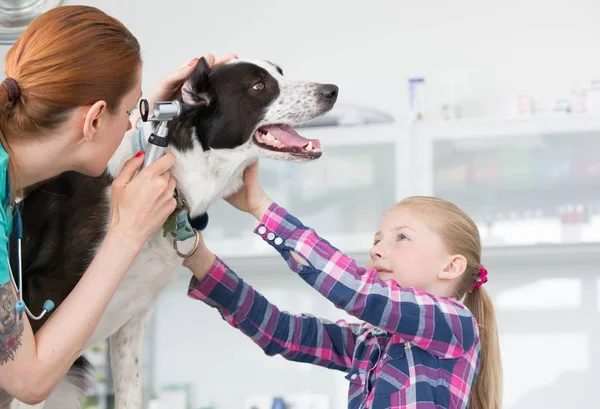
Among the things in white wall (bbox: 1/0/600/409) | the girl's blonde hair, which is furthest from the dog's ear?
white wall (bbox: 1/0/600/409)

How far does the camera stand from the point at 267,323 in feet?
5.26

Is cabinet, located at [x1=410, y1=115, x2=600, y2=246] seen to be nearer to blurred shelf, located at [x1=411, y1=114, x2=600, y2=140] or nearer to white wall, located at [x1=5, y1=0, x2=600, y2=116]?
blurred shelf, located at [x1=411, y1=114, x2=600, y2=140]

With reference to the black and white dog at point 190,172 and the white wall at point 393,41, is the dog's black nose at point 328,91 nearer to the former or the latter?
the black and white dog at point 190,172

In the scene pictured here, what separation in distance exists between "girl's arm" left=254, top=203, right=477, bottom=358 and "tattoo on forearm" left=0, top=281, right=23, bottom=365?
1.35ft

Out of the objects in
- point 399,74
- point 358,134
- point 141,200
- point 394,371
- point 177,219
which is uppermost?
point 141,200

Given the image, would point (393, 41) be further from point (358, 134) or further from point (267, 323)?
point (267, 323)

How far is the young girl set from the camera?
4.50 ft

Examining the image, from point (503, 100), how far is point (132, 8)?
167cm

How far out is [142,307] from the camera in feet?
5.38

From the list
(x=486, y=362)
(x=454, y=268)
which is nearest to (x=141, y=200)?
(x=454, y=268)

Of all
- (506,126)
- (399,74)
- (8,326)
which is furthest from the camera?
(399,74)

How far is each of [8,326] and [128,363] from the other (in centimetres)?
52

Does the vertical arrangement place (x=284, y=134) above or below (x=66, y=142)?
below

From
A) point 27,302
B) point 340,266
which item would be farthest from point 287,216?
point 27,302
